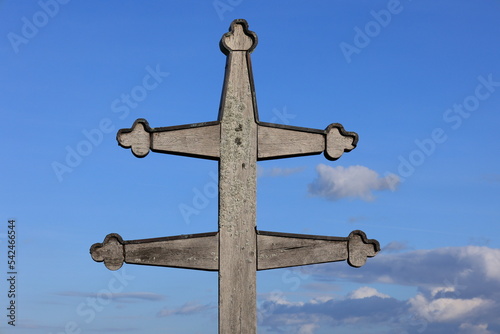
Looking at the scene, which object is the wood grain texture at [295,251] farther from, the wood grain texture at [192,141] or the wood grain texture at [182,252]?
the wood grain texture at [192,141]

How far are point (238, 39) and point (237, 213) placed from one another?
169 cm

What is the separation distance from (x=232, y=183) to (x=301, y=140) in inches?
32.5

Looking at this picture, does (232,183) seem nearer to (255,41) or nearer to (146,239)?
(146,239)

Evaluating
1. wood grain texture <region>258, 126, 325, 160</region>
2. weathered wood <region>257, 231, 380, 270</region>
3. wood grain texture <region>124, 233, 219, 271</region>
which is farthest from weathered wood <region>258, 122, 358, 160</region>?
wood grain texture <region>124, 233, 219, 271</region>

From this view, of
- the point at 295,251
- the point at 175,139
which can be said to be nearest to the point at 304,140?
the point at 295,251

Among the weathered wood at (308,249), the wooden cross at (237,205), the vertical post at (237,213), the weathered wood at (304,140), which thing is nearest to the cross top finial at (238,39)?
the wooden cross at (237,205)

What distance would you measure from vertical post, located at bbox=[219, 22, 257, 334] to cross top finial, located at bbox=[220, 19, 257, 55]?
35cm

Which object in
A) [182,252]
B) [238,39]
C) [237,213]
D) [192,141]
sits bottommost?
[182,252]

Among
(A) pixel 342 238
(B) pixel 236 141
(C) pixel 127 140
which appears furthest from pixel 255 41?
(A) pixel 342 238

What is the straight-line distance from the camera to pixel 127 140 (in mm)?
7055

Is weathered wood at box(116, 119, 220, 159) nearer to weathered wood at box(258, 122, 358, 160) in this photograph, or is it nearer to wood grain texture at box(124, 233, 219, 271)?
weathered wood at box(258, 122, 358, 160)

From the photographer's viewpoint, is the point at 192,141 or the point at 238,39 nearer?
the point at 192,141

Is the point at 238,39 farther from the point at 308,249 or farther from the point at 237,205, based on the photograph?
the point at 308,249

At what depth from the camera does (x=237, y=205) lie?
709 centimetres
